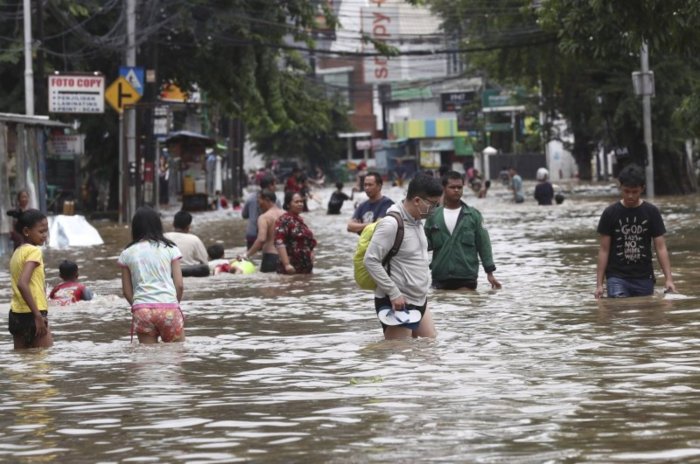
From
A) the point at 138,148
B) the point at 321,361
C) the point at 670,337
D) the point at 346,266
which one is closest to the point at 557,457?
the point at 321,361

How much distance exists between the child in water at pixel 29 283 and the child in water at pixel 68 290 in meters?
4.66

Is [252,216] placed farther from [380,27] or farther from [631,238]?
[380,27]

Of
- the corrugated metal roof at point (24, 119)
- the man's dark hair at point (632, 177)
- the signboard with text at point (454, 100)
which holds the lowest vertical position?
the man's dark hair at point (632, 177)

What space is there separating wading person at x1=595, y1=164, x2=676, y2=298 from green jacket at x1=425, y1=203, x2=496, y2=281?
1.89 m

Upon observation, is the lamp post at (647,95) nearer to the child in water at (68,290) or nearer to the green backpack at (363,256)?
the child in water at (68,290)

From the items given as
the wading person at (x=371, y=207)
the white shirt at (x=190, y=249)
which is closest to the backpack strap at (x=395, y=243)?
the wading person at (x=371, y=207)

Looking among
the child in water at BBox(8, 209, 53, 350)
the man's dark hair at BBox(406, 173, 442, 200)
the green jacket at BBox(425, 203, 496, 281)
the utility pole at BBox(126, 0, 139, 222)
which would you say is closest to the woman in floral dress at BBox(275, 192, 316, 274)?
the green jacket at BBox(425, 203, 496, 281)

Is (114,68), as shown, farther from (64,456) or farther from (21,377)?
(64,456)

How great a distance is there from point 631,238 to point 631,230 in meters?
0.07

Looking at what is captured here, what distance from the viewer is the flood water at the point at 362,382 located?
8.02 metres

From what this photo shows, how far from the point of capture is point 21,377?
11594 mm

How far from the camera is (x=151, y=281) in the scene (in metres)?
12.5

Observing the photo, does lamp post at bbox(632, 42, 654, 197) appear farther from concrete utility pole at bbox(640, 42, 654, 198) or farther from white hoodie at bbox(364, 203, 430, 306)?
white hoodie at bbox(364, 203, 430, 306)

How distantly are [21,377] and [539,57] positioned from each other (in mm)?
39379
